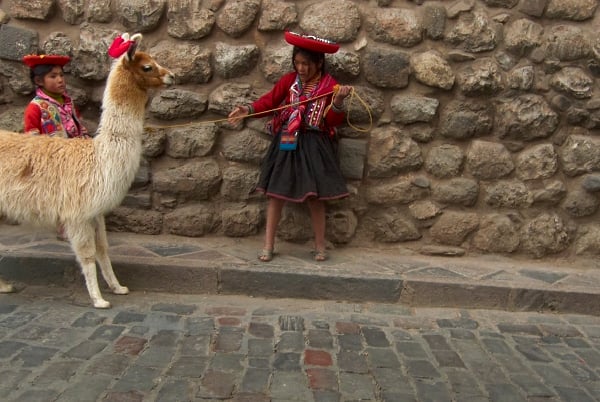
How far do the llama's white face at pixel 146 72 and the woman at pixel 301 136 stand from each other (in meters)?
0.71

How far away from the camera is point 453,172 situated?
459 cm

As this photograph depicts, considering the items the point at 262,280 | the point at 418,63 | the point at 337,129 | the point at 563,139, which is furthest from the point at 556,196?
the point at 262,280

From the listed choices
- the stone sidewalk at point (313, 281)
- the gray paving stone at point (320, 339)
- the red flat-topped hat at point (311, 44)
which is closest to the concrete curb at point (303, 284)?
the stone sidewalk at point (313, 281)

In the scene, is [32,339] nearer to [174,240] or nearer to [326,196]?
[174,240]

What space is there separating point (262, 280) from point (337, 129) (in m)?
Answer: 1.36

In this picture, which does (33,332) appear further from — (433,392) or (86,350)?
(433,392)

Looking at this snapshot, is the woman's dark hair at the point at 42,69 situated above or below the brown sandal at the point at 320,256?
above

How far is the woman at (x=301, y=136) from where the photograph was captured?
4.17 metres

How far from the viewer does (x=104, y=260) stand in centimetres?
390

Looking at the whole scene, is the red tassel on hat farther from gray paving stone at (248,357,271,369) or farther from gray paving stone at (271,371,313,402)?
gray paving stone at (271,371,313,402)

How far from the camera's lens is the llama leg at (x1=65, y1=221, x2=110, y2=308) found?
361 centimetres

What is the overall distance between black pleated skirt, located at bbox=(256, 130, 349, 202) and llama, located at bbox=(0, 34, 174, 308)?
1.05 m

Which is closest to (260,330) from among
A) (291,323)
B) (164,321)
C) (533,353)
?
(291,323)

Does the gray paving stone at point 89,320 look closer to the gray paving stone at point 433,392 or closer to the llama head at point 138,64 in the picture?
the llama head at point 138,64
